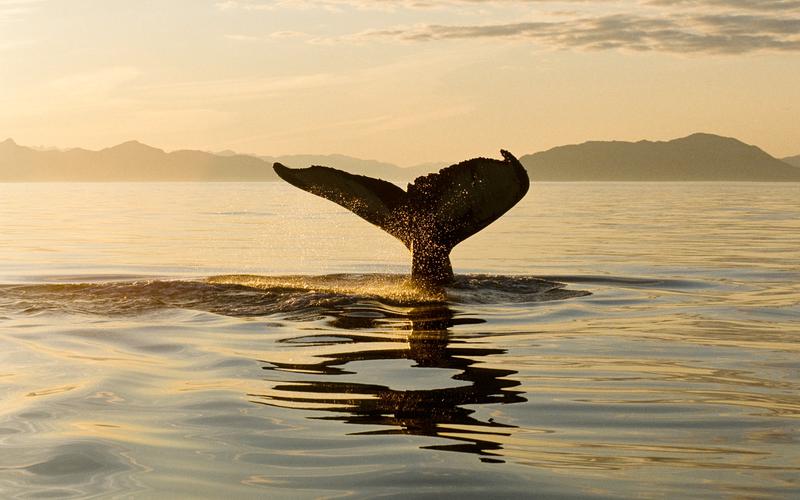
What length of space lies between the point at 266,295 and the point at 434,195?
2447mm

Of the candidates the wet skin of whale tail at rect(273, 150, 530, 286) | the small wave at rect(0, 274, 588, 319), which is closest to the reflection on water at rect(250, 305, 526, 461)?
the wet skin of whale tail at rect(273, 150, 530, 286)

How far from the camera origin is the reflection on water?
590cm

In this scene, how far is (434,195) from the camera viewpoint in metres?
11.3

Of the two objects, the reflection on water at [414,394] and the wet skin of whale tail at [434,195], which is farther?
the wet skin of whale tail at [434,195]

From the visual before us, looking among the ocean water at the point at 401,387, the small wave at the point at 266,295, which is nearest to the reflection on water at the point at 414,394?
the ocean water at the point at 401,387

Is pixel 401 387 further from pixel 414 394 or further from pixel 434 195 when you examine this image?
pixel 434 195

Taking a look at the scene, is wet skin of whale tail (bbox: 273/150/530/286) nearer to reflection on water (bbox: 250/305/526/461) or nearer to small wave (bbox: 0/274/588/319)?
small wave (bbox: 0/274/588/319)

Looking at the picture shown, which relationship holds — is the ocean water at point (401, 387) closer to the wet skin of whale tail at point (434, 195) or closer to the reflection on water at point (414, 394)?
the reflection on water at point (414, 394)

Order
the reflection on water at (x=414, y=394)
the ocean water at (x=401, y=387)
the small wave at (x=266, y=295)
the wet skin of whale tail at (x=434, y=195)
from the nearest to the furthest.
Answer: the ocean water at (x=401, y=387), the reflection on water at (x=414, y=394), the wet skin of whale tail at (x=434, y=195), the small wave at (x=266, y=295)

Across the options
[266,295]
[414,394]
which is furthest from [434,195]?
[414,394]

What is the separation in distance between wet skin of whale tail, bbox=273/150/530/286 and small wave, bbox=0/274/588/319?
0.96m

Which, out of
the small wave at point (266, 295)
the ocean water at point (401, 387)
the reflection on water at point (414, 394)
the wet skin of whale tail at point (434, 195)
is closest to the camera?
the ocean water at point (401, 387)

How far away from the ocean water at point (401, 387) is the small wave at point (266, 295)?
53 mm

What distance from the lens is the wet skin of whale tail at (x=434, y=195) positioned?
1087 centimetres
